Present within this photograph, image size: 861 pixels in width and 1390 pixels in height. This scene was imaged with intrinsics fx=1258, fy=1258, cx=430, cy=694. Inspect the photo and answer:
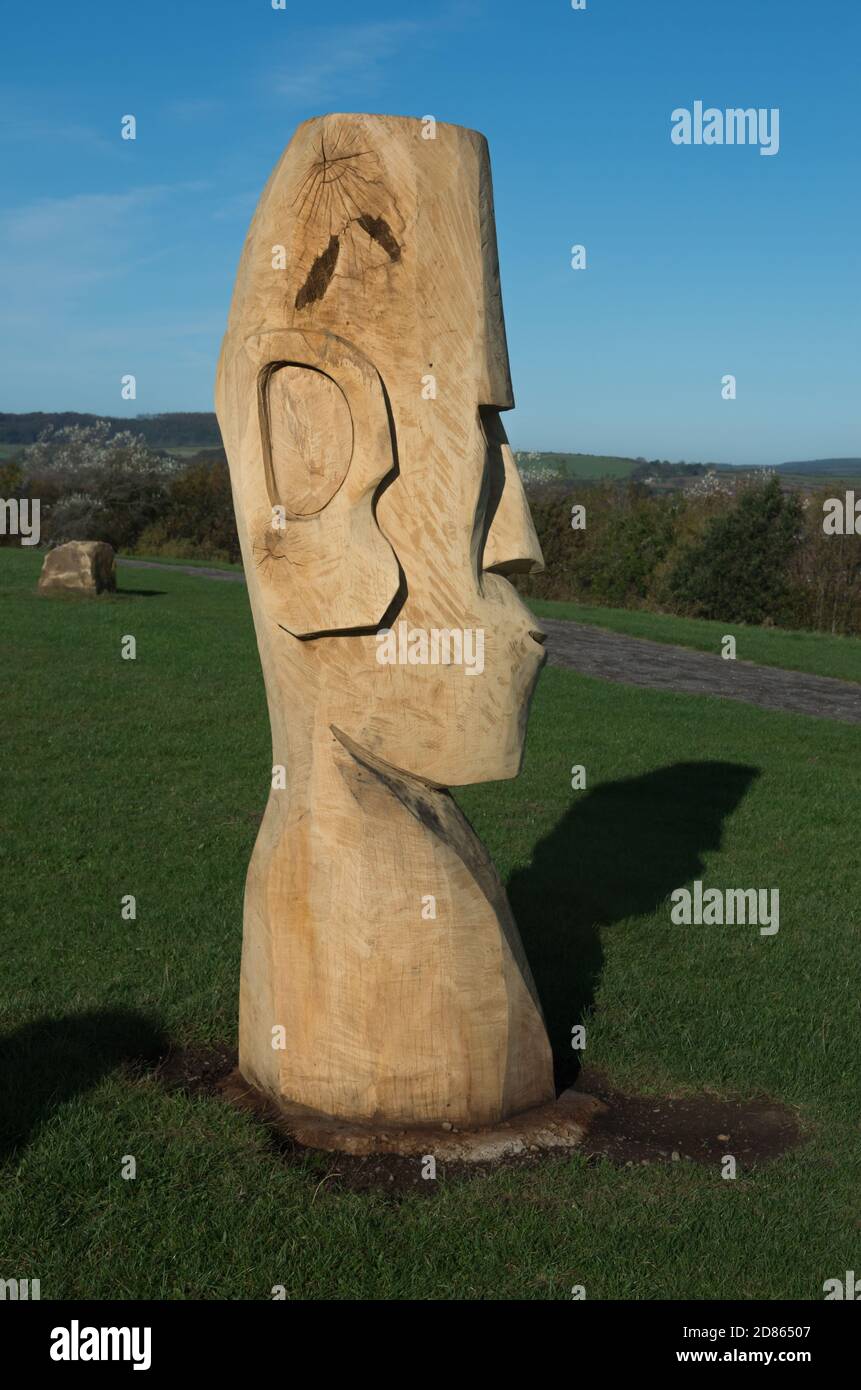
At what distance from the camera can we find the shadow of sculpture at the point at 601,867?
556cm

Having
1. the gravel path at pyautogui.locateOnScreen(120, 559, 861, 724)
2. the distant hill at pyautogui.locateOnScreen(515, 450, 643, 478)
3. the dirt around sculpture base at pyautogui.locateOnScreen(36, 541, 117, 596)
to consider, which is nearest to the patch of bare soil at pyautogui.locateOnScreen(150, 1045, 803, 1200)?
the gravel path at pyautogui.locateOnScreen(120, 559, 861, 724)

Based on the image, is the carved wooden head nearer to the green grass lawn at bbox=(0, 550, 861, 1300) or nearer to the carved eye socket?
the carved eye socket

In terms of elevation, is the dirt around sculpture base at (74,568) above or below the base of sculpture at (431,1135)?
above

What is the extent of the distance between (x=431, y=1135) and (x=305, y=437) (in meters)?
2.24

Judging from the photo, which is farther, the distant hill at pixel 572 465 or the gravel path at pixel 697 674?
the distant hill at pixel 572 465

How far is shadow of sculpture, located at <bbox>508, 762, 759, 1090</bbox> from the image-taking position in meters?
5.56

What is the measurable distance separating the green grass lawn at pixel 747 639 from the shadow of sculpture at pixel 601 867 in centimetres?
659

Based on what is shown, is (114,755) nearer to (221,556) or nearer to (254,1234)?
(254,1234)

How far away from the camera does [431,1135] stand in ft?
13.2

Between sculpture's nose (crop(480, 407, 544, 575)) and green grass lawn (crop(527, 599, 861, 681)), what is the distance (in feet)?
40.6

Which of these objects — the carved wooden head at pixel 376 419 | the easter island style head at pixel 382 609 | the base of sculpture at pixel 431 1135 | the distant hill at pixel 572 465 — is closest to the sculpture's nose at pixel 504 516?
the easter island style head at pixel 382 609

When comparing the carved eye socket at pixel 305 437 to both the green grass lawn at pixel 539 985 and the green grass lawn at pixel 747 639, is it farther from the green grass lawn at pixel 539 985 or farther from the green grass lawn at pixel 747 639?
the green grass lawn at pixel 747 639

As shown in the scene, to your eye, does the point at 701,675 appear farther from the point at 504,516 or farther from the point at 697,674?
the point at 504,516

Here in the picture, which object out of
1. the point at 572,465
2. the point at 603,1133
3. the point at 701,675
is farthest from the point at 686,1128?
the point at 572,465
